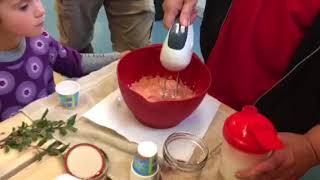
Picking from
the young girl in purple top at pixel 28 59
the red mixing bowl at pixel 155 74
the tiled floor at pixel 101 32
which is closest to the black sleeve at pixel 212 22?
the red mixing bowl at pixel 155 74

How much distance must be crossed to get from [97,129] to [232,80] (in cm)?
36

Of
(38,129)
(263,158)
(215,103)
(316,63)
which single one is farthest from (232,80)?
(38,129)

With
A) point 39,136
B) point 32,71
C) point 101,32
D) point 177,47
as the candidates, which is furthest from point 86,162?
point 101,32

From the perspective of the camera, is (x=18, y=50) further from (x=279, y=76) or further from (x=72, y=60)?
(x=279, y=76)

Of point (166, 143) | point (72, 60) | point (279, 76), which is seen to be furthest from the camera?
point (72, 60)

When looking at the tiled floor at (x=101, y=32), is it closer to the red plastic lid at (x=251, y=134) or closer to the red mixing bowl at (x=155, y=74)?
the red mixing bowl at (x=155, y=74)

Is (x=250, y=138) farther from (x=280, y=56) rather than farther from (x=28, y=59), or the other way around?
(x=28, y=59)

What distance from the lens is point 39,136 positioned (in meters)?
0.85

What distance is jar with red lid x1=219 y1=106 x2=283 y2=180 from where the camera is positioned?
2.20 feet

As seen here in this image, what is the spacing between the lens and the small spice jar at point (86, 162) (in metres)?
0.79

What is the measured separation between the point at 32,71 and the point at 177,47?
0.50 meters

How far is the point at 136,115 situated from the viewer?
35.1 inches

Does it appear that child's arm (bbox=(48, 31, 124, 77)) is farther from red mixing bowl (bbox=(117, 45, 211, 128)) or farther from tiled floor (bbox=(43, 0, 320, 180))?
tiled floor (bbox=(43, 0, 320, 180))

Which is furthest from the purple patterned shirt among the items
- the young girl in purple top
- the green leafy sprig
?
the green leafy sprig
